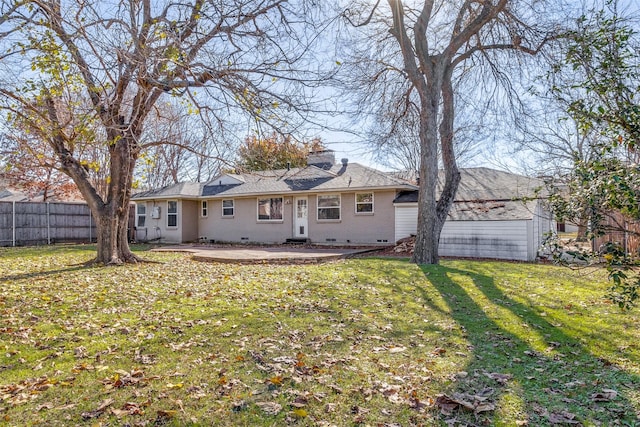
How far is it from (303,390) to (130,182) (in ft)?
31.5

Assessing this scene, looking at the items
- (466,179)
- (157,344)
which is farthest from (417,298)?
(466,179)

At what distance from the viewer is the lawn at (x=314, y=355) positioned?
3037 mm

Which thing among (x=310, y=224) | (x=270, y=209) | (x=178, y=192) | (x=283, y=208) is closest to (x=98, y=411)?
(x=310, y=224)

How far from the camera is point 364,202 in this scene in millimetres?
17188

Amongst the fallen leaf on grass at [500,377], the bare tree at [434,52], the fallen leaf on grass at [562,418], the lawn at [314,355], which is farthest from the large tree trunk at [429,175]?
the fallen leaf on grass at [562,418]

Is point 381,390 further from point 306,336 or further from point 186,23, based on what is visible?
point 186,23

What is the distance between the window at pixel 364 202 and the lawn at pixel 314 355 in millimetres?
9443

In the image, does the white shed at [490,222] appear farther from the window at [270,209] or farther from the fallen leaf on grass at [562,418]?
the fallen leaf on grass at [562,418]

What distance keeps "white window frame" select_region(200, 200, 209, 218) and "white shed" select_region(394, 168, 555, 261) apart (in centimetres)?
1082

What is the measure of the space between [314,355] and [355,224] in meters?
13.3

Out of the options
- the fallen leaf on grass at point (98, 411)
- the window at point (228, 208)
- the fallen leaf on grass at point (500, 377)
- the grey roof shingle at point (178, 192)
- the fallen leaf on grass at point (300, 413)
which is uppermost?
the grey roof shingle at point (178, 192)

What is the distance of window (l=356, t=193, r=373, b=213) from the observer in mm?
17061

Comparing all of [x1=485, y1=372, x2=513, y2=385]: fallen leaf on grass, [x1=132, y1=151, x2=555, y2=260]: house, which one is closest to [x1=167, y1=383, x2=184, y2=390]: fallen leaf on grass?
[x1=485, y1=372, x2=513, y2=385]: fallen leaf on grass

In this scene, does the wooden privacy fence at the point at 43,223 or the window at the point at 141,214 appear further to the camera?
the window at the point at 141,214
